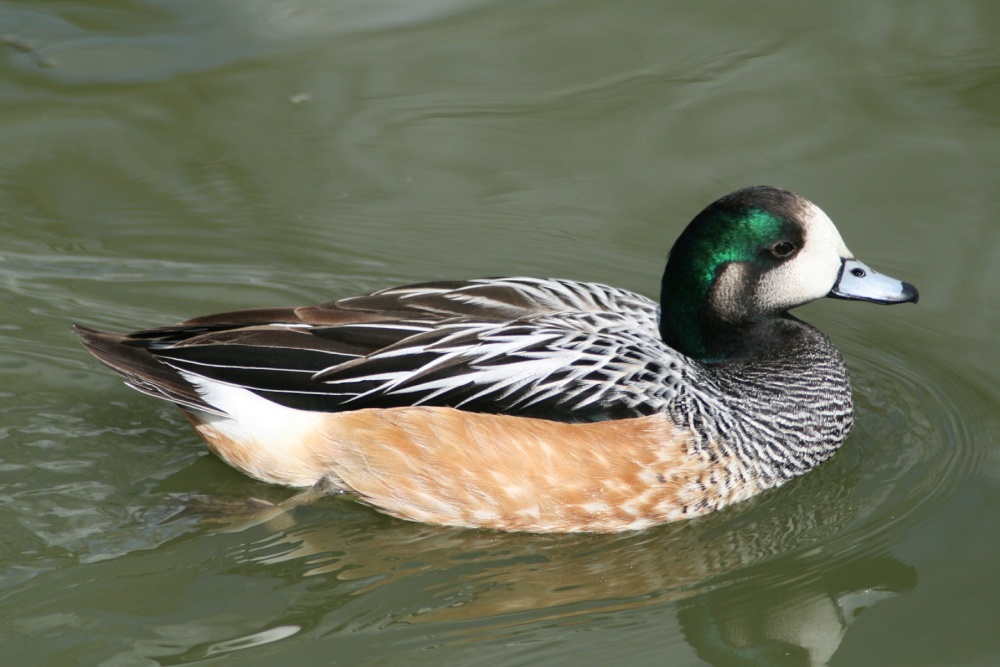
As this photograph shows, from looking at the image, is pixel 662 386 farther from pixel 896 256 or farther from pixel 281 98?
pixel 281 98

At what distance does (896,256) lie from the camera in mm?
6988

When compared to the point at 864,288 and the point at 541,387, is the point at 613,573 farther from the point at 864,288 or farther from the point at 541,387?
the point at 864,288

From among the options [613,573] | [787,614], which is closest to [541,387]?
[613,573]

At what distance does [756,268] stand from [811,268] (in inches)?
8.9

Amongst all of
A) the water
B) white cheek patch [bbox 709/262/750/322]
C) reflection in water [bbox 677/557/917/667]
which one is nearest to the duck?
white cheek patch [bbox 709/262/750/322]

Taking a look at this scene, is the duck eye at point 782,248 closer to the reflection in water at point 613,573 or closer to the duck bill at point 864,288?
the duck bill at point 864,288

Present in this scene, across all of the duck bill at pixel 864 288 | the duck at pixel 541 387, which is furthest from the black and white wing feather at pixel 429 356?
the duck bill at pixel 864 288

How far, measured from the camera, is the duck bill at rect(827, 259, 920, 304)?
17.4 feet

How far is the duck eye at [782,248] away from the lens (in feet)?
17.2

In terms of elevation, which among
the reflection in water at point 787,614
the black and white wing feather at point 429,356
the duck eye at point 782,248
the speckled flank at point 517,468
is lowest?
the reflection in water at point 787,614

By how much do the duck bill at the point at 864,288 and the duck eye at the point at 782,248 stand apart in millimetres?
239

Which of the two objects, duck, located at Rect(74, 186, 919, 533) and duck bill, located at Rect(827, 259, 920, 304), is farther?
duck bill, located at Rect(827, 259, 920, 304)

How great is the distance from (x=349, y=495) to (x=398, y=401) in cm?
48

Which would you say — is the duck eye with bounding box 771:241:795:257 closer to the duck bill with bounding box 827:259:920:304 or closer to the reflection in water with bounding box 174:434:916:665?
the duck bill with bounding box 827:259:920:304
